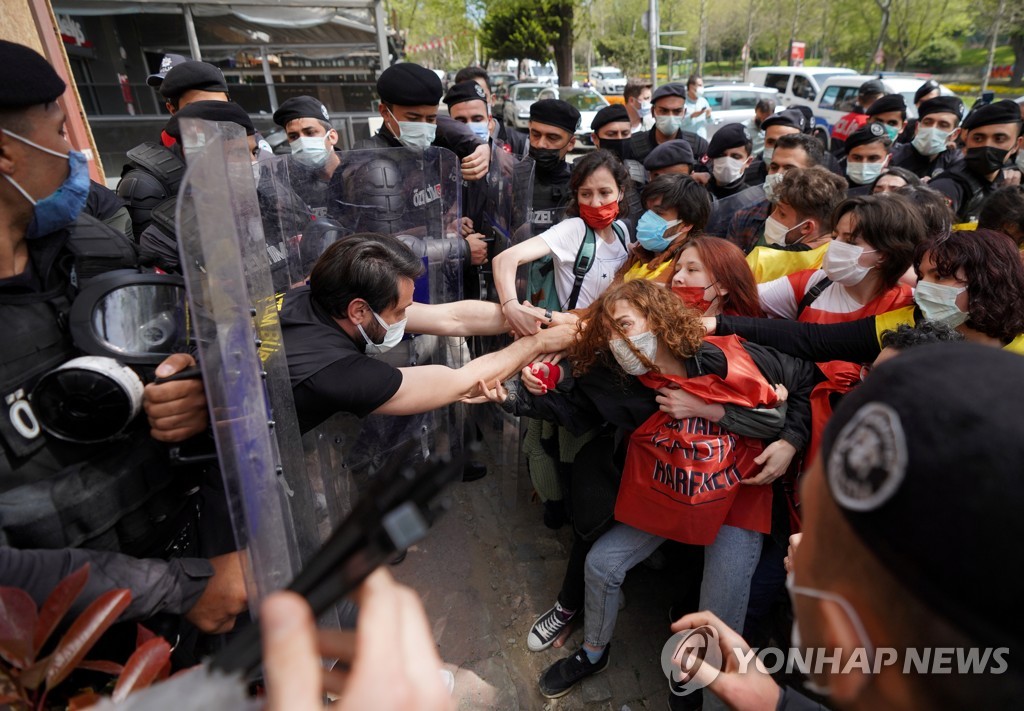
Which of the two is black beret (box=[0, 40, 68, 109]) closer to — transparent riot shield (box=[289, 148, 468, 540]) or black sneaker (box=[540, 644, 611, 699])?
transparent riot shield (box=[289, 148, 468, 540])

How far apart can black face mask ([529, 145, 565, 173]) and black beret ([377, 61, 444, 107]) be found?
3.34 ft

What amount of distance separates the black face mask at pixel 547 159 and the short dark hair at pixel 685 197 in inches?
54.2

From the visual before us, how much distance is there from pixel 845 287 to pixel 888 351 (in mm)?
712

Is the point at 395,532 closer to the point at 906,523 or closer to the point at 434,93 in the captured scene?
the point at 906,523

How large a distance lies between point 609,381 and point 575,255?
926 millimetres

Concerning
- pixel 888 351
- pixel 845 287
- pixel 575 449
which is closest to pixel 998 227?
pixel 845 287

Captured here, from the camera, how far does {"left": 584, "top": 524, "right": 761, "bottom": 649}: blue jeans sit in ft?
6.75

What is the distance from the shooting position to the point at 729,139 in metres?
Result: 4.08

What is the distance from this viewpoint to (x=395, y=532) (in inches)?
21.7

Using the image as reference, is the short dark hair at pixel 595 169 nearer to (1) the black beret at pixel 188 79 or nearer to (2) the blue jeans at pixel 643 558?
(2) the blue jeans at pixel 643 558

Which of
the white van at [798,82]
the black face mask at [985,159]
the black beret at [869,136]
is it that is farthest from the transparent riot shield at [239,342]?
the white van at [798,82]

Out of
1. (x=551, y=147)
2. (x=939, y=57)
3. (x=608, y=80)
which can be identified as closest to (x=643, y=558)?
(x=551, y=147)

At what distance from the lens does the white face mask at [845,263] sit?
88.0 inches

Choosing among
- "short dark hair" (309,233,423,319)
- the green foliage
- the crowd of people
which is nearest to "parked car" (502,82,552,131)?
the crowd of people
